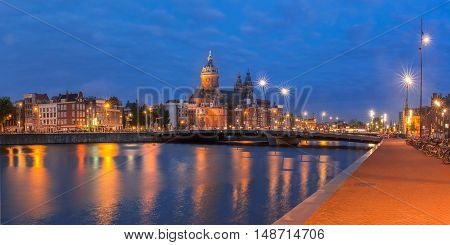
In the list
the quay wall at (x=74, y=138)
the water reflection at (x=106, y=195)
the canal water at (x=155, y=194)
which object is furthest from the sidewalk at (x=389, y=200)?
the quay wall at (x=74, y=138)

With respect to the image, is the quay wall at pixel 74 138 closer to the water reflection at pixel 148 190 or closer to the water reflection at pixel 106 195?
the water reflection at pixel 148 190

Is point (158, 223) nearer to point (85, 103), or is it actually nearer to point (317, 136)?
point (317, 136)

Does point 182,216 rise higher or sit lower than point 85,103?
lower

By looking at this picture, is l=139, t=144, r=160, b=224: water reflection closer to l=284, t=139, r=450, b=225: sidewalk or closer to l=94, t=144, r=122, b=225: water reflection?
l=94, t=144, r=122, b=225: water reflection

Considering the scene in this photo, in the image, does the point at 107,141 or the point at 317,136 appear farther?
the point at 107,141

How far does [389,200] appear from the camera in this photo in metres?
13.7

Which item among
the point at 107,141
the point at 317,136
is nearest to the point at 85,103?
the point at 107,141

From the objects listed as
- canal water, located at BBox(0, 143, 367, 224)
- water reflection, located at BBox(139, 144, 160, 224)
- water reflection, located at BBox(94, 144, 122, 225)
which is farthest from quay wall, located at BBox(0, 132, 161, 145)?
water reflection, located at BBox(94, 144, 122, 225)

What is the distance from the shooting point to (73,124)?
148 meters

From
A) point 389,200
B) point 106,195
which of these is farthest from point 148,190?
point 389,200

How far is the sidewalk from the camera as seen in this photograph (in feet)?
36.4

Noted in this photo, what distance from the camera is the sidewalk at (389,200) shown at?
1109 centimetres

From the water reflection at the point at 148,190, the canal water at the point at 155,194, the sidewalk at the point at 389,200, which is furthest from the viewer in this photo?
the water reflection at the point at 148,190
